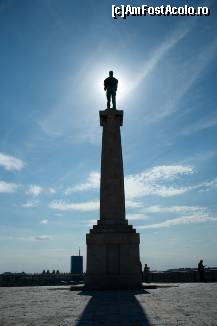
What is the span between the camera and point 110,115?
2291 centimetres

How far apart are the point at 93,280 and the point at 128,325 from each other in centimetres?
1250

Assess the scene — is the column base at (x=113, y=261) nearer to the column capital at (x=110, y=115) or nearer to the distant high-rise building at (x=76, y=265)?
the column capital at (x=110, y=115)

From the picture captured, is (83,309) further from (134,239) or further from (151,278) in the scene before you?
(151,278)

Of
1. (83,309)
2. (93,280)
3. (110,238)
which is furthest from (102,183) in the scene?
(83,309)

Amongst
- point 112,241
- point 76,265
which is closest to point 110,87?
point 112,241

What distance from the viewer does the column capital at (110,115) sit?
22.9m

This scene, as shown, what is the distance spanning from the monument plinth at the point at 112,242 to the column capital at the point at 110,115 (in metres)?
2.37

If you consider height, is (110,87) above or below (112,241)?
above

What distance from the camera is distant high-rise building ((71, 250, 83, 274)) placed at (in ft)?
144

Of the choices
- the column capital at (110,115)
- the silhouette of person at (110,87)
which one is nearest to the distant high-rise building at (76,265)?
the column capital at (110,115)

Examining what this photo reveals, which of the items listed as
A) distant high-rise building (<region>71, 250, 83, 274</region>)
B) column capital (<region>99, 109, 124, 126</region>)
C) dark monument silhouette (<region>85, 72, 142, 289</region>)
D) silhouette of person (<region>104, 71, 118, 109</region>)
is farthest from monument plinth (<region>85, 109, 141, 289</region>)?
distant high-rise building (<region>71, 250, 83, 274</region>)

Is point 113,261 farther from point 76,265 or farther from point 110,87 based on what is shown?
point 76,265

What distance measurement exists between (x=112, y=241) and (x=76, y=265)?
2617 centimetres

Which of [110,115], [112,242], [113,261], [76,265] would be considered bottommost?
[76,265]
